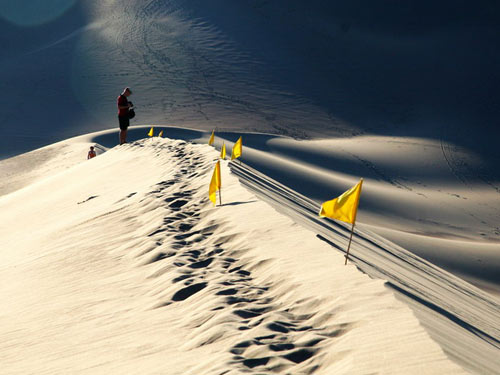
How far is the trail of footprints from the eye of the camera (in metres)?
2.98

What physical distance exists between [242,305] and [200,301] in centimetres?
33

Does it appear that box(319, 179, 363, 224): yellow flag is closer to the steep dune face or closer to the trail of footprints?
the trail of footprints

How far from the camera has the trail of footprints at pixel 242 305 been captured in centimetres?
298

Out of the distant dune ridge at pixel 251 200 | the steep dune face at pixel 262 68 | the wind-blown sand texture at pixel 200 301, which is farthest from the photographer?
the steep dune face at pixel 262 68

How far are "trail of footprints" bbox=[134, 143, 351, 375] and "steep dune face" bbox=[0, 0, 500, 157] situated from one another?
22.8 m

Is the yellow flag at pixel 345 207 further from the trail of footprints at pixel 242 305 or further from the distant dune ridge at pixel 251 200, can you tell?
the trail of footprints at pixel 242 305

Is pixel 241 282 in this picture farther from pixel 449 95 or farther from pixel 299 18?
pixel 299 18

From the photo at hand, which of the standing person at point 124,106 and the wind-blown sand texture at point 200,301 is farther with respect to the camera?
the standing person at point 124,106

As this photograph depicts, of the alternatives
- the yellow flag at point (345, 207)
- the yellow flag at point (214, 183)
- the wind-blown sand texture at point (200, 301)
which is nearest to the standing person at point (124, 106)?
the wind-blown sand texture at point (200, 301)

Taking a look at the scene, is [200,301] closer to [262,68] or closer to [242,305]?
[242,305]

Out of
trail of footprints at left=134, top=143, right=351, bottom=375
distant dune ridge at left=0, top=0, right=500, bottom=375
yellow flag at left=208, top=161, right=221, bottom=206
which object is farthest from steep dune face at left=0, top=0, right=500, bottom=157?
trail of footprints at left=134, top=143, right=351, bottom=375

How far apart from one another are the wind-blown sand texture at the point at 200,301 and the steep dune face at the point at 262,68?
2214cm

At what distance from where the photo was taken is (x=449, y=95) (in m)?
35.1

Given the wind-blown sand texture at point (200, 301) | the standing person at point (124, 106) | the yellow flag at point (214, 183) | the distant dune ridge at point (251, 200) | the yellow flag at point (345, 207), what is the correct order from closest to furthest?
the wind-blown sand texture at point (200, 301), the distant dune ridge at point (251, 200), the yellow flag at point (345, 207), the yellow flag at point (214, 183), the standing person at point (124, 106)
